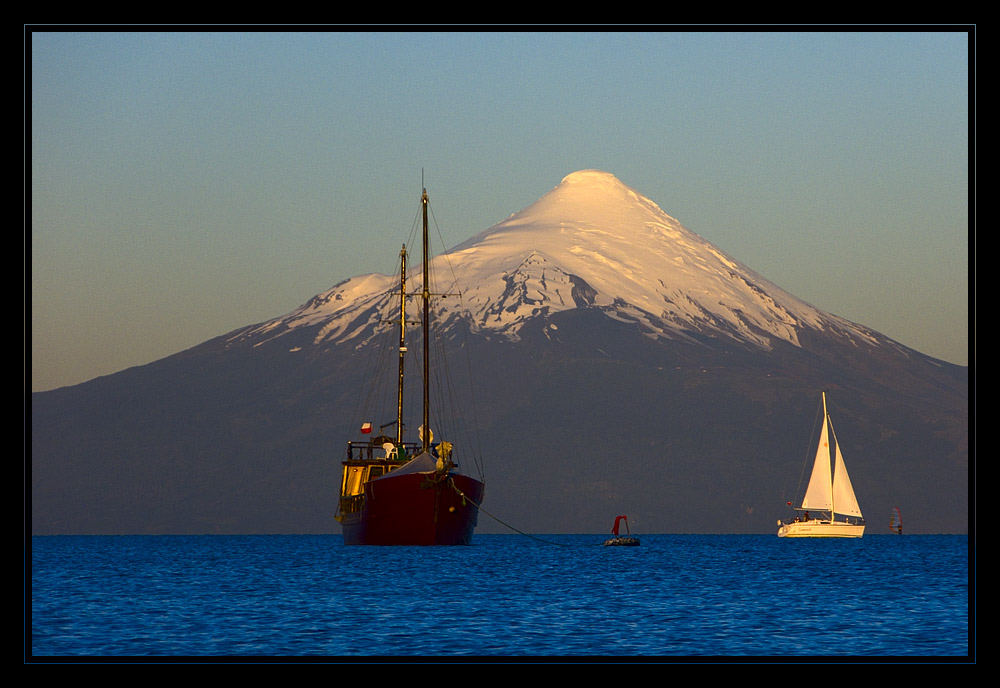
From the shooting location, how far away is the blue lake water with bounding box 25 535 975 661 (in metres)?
39.7

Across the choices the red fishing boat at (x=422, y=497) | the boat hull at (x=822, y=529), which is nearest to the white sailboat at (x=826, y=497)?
the boat hull at (x=822, y=529)

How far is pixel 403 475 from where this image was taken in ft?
341

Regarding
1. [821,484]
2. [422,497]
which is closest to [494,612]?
[422,497]

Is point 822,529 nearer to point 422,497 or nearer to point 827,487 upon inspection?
point 827,487

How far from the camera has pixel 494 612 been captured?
2058 inches

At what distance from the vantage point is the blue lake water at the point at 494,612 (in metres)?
39.7

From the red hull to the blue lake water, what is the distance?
9.98 meters

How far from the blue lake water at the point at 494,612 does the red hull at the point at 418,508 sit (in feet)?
32.8

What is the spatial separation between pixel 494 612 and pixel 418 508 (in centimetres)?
5372

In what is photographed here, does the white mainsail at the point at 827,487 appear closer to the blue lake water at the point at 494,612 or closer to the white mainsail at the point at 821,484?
the white mainsail at the point at 821,484

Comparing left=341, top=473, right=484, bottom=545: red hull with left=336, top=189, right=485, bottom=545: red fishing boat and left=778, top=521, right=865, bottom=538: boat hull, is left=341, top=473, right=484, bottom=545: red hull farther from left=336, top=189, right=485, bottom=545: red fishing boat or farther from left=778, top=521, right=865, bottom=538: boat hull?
left=778, top=521, right=865, bottom=538: boat hull
